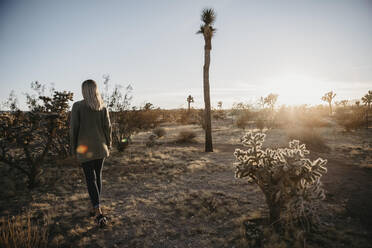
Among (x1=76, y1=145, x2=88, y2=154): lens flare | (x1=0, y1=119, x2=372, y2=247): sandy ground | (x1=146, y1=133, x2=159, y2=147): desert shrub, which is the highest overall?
(x1=76, y1=145, x2=88, y2=154): lens flare

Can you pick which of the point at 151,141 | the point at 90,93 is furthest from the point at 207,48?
the point at 90,93

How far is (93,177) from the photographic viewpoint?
3115 mm

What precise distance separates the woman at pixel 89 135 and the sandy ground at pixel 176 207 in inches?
25.6

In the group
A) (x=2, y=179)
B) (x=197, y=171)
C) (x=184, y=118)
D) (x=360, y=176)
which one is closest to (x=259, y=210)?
(x=197, y=171)

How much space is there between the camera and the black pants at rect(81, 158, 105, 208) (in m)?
3.05

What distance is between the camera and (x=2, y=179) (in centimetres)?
534

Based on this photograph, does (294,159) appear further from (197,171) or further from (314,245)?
(197,171)

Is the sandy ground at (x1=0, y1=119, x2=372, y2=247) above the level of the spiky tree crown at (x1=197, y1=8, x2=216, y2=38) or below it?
below

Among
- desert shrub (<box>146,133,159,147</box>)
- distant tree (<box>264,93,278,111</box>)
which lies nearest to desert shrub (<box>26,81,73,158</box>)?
desert shrub (<box>146,133,159,147</box>)

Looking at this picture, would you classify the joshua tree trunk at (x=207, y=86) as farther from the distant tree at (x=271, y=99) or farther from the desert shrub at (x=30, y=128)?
the distant tree at (x=271, y=99)

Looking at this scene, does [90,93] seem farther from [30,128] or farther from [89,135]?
[30,128]

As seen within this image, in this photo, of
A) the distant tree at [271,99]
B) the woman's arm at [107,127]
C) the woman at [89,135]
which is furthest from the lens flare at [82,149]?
the distant tree at [271,99]

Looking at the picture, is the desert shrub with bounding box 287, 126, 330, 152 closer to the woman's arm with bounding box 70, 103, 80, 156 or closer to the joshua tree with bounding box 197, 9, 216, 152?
the joshua tree with bounding box 197, 9, 216, 152

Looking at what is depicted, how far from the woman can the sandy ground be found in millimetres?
650
